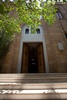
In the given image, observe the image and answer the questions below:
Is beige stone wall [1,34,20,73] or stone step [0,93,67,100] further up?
beige stone wall [1,34,20,73]

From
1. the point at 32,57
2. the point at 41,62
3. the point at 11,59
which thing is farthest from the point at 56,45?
the point at 11,59

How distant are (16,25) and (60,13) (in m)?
5.34

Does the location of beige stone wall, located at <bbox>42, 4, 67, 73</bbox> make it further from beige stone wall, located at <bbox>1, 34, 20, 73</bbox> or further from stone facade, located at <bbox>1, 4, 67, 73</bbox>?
beige stone wall, located at <bbox>1, 34, 20, 73</bbox>

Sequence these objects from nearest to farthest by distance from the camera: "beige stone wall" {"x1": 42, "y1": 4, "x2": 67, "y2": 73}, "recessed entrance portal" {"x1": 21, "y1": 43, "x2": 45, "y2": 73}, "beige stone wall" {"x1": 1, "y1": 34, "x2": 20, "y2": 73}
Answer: "beige stone wall" {"x1": 1, "y1": 34, "x2": 20, "y2": 73} → "beige stone wall" {"x1": 42, "y1": 4, "x2": 67, "y2": 73} → "recessed entrance portal" {"x1": 21, "y1": 43, "x2": 45, "y2": 73}

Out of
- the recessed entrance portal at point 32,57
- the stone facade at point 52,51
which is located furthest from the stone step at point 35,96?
the recessed entrance portal at point 32,57

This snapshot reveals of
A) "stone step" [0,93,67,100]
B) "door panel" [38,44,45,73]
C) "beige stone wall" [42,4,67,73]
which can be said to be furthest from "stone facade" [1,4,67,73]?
"stone step" [0,93,67,100]

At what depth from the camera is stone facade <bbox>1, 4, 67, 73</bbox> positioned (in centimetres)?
491

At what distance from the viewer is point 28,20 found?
432 cm

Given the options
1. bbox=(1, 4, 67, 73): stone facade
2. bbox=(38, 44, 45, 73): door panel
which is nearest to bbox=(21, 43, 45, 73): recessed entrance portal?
bbox=(38, 44, 45, 73): door panel

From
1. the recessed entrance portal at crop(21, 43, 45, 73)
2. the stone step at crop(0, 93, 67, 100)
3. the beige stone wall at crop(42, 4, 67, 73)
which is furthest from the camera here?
the recessed entrance portal at crop(21, 43, 45, 73)

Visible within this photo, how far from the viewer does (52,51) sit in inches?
219

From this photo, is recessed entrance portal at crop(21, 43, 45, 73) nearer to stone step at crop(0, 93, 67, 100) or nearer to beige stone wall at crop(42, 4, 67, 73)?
beige stone wall at crop(42, 4, 67, 73)

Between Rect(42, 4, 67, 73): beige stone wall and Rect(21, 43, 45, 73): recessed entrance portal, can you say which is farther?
Rect(21, 43, 45, 73): recessed entrance portal

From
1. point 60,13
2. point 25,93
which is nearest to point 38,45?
point 60,13
